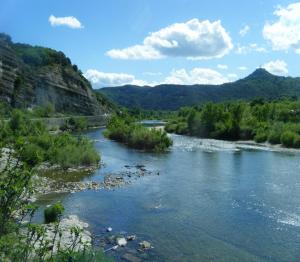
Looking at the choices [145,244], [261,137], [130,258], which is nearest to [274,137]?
[261,137]

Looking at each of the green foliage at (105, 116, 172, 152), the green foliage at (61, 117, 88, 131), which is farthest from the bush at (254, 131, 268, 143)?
the green foliage at (61, 117, 88, 131)

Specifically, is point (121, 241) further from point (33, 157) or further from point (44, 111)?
point (44, 111)

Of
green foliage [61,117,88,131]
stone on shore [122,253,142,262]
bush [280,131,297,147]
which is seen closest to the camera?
stone on shore [122,253,142,262]

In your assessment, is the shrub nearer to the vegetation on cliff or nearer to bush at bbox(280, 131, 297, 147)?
bush at bbox(280, 131, 297, 147)

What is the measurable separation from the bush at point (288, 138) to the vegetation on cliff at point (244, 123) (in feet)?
3.15

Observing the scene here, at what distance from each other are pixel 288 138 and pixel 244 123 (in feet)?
60.3

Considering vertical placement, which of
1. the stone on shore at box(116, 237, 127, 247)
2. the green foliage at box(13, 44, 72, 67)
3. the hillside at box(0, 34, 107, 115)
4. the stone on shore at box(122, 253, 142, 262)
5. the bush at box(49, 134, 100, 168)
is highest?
the green foliage at box(13, 44, 72, 67)

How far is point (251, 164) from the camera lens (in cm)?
4344

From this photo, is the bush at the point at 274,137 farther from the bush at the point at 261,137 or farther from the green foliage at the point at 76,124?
the green foliage at the point at 76,124

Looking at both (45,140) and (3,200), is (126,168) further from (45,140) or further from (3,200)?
(3,200)

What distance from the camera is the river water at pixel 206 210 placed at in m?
18.6

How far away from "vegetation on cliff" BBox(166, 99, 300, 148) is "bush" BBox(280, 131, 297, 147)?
3.15ft

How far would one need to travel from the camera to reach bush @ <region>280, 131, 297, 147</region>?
2532 inches

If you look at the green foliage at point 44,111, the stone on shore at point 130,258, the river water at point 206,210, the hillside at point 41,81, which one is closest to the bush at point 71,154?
the river water at point 206,210
